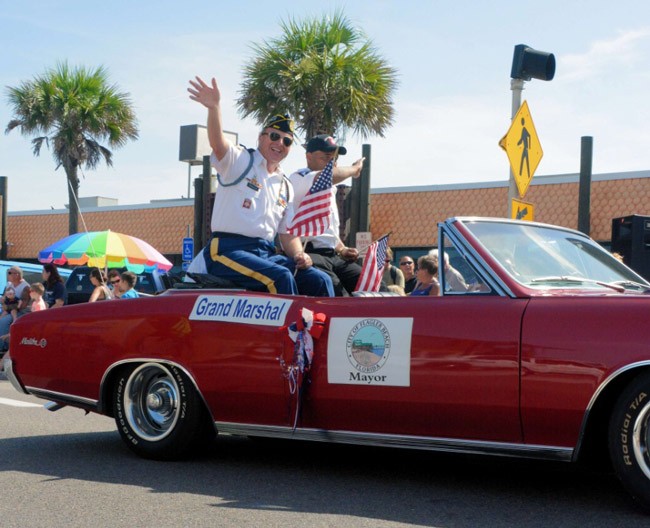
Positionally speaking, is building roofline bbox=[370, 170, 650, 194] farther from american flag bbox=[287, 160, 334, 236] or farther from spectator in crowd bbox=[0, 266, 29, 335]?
american flag bbox=[287, 160, 334, 236]

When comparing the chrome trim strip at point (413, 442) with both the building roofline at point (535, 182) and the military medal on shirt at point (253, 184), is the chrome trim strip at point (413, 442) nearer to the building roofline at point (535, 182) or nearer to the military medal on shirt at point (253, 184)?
the military medal on shirt at point (253, 184)

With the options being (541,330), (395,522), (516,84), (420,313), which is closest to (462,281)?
(420,313)

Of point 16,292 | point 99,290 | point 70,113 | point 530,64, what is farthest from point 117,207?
point 530,64

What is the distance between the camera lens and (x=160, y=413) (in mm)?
6160

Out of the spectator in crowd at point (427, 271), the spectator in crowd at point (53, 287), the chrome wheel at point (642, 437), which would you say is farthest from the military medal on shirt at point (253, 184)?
the spectator in crowd at point (53, 287)

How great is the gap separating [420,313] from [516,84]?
214 inches

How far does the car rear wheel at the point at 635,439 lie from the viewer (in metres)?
4.47

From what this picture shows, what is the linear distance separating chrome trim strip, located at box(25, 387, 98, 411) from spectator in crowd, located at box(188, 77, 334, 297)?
1062 mm

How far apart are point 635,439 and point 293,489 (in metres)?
1.77

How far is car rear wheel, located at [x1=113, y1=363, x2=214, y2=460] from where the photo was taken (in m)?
6.02

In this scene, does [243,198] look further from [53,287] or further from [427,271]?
[53,287]

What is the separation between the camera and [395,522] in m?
4.48

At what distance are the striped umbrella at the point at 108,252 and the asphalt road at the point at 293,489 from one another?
11550 millimetres

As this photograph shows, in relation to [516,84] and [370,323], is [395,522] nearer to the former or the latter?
[370,323]
